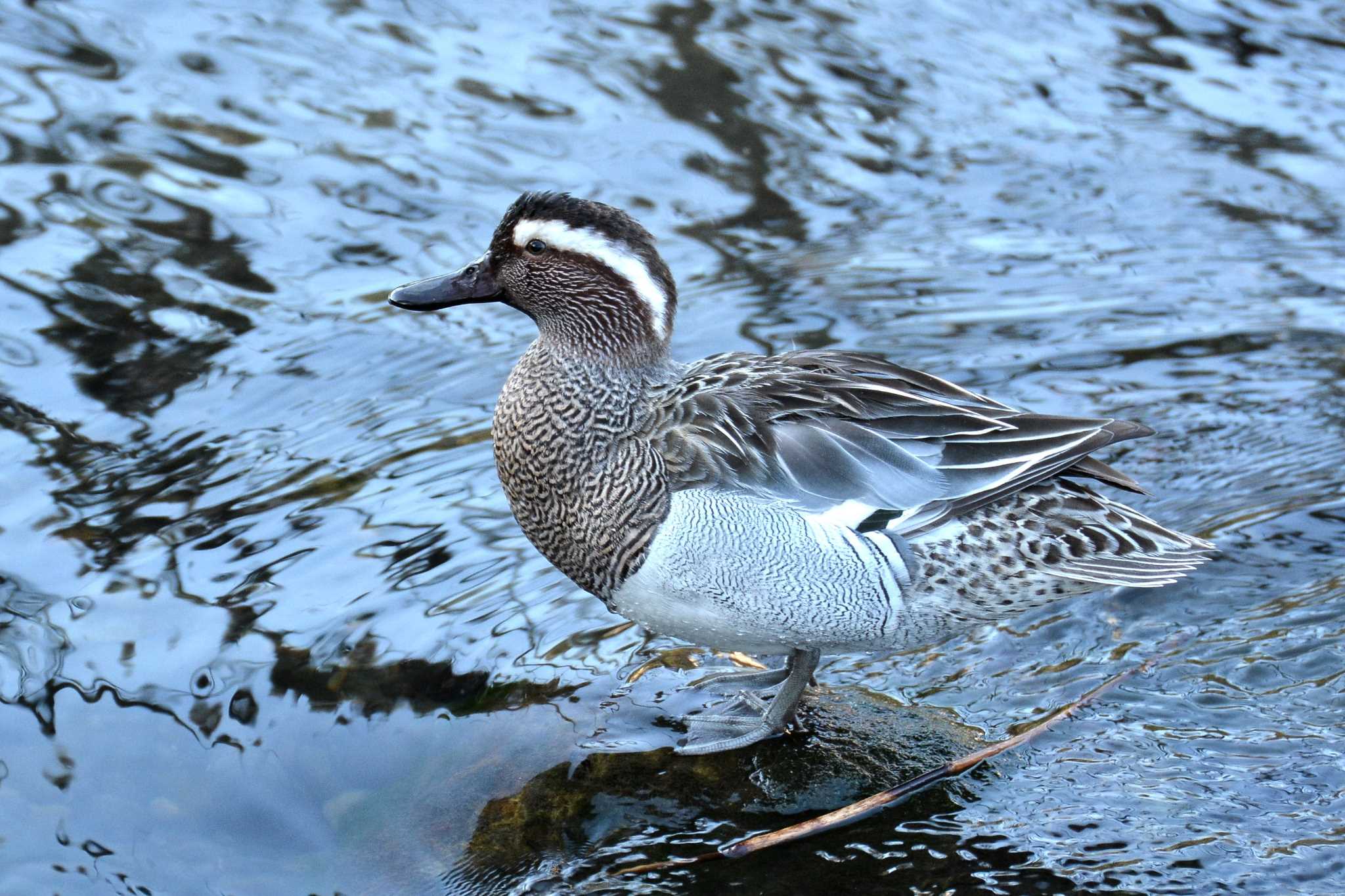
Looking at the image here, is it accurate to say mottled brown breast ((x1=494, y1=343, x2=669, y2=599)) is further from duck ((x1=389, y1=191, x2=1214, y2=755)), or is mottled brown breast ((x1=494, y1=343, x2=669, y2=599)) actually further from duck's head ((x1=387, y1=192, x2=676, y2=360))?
duck's head ((x1=387, y1=192, x2=676, y2=360))

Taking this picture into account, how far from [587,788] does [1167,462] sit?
123 inches

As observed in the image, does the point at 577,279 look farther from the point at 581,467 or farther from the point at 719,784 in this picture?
the point at 719,784

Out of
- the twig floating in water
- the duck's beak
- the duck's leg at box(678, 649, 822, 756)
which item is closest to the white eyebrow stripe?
the duck's beak

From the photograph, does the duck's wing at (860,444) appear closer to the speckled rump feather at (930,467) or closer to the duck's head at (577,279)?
the speckled rump feather at (930,467)

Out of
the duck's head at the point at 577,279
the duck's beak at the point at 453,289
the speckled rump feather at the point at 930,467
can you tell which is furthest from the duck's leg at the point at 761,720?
the duck's beak at the point at 453,289

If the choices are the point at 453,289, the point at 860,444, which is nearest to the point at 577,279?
the point at 453,289

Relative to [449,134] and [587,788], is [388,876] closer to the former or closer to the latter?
[587,788]

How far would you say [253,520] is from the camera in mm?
5957

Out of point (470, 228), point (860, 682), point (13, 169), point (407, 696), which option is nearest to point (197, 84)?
point (13, 169)

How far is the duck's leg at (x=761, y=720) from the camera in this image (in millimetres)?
4840

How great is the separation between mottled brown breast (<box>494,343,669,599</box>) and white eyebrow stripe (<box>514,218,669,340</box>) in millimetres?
308

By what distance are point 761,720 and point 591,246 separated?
1.65 meters

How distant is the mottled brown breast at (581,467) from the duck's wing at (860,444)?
0.31 ft

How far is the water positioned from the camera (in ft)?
15.0
